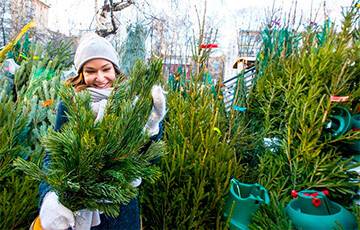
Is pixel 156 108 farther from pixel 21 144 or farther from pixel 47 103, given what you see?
pixel 47 103

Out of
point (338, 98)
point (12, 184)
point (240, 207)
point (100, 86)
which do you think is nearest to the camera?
point (100, 86)

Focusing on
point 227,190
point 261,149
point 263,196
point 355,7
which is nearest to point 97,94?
point 227,190

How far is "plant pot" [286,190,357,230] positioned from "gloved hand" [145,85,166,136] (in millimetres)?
1013

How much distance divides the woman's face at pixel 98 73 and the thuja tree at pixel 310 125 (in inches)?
41.2

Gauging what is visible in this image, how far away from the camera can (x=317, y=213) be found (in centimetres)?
157

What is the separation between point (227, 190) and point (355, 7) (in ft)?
4.83

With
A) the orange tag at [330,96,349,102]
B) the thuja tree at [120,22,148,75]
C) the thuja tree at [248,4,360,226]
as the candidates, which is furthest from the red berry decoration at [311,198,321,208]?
the thuja tree at [120,22,148,75]

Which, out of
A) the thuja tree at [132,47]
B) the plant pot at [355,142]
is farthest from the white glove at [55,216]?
the thuja tree at [132,47]

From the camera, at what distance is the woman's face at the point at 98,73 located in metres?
1.01

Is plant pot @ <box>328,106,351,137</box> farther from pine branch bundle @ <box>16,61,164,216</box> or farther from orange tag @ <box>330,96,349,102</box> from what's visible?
pine branch bundle @ <box>16,61,164,216</box>

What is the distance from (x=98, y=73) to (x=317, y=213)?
4.54ft

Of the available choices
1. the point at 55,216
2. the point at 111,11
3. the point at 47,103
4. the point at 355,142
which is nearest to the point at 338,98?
the point at 355,142

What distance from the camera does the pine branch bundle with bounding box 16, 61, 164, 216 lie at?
628mm

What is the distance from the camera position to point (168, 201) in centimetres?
161
